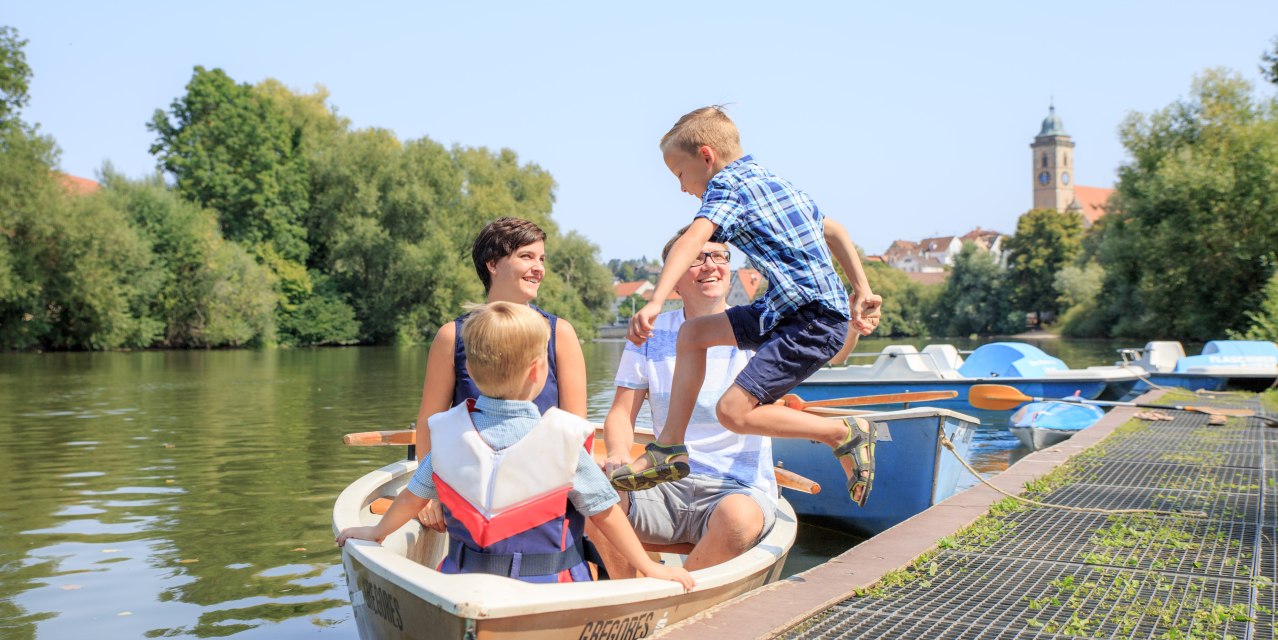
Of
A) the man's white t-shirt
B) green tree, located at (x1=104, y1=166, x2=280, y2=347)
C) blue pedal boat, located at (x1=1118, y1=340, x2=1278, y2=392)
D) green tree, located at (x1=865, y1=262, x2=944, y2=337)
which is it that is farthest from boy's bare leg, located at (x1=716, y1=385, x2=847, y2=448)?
green tree, located at (x1=865, y1=262, x2=944, y2=337)

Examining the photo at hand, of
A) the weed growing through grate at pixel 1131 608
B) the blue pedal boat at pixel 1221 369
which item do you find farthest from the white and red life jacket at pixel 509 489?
the blue pedal boat at pixel 1221 369

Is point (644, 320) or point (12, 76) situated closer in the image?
point (644, 320)

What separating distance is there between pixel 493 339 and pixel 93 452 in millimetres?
11483

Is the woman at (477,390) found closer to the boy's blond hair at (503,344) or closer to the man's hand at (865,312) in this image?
the boy's blond hair at (503,344)

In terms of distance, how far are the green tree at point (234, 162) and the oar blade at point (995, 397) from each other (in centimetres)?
4462

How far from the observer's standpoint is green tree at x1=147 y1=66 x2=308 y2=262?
50375 mm

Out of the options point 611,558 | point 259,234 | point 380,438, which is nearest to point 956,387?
point 380,438

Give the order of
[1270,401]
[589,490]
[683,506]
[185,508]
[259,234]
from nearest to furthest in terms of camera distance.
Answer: [589,490]
[683,506]
[185,508]
[1270,401]
[259,234]

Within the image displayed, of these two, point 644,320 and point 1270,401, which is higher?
point 644,320

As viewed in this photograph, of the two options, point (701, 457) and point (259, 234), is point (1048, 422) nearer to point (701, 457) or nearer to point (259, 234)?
point (701, 457)

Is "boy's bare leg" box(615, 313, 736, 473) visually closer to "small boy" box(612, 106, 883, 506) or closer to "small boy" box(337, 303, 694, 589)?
"small boy" box(612, 106, 883, 506)

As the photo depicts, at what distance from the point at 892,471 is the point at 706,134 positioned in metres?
4.20

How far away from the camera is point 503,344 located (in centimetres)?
285

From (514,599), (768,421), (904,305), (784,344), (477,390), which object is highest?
(904,305)
